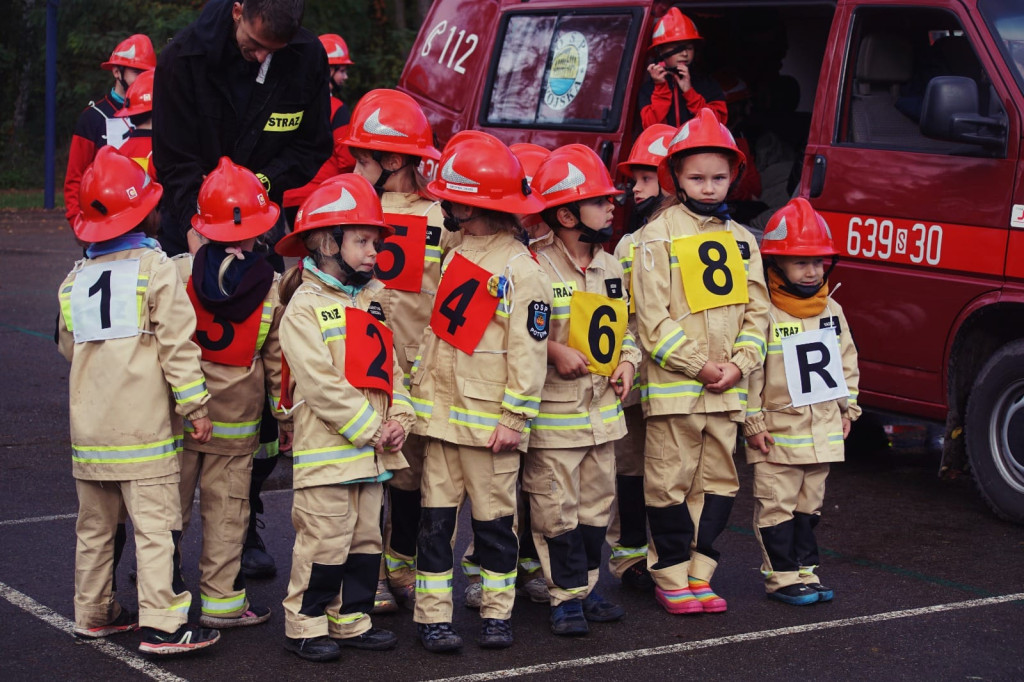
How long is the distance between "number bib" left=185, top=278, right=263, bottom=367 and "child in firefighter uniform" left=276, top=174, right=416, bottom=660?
0.90ft

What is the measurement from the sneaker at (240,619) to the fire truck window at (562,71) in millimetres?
3682

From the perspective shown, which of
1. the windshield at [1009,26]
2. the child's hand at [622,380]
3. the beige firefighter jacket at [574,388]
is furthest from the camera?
the windshield at [1009,26]

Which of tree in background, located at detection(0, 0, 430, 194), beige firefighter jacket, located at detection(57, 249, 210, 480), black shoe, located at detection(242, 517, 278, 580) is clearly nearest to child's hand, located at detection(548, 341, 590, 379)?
beige firefighter jacket, located at detection(57, 249, 210, 480)

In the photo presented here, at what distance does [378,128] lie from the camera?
5.27 meters

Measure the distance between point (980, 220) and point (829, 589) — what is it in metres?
1.90

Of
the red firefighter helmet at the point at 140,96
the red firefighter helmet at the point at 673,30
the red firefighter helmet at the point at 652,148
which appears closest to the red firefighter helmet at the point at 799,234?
the red firefighter helmet at the point at 652,148

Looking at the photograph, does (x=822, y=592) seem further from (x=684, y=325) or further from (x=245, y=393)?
(x=245, y=393)

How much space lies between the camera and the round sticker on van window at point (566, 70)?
309 inches

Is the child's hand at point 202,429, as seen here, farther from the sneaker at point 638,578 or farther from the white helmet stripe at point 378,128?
the sneaker at point 638,578

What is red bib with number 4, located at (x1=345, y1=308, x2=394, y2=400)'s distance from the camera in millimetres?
4617

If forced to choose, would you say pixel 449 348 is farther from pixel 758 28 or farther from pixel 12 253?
pixel 12 253

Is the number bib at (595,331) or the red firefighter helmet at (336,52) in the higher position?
the red firefighter helmet at (336,52)

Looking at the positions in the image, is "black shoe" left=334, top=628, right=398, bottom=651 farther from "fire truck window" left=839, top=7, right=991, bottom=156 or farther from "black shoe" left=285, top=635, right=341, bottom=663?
"fire truck window" left=839, top=7, right=991, bottom=156

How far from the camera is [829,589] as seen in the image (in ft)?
17.7
